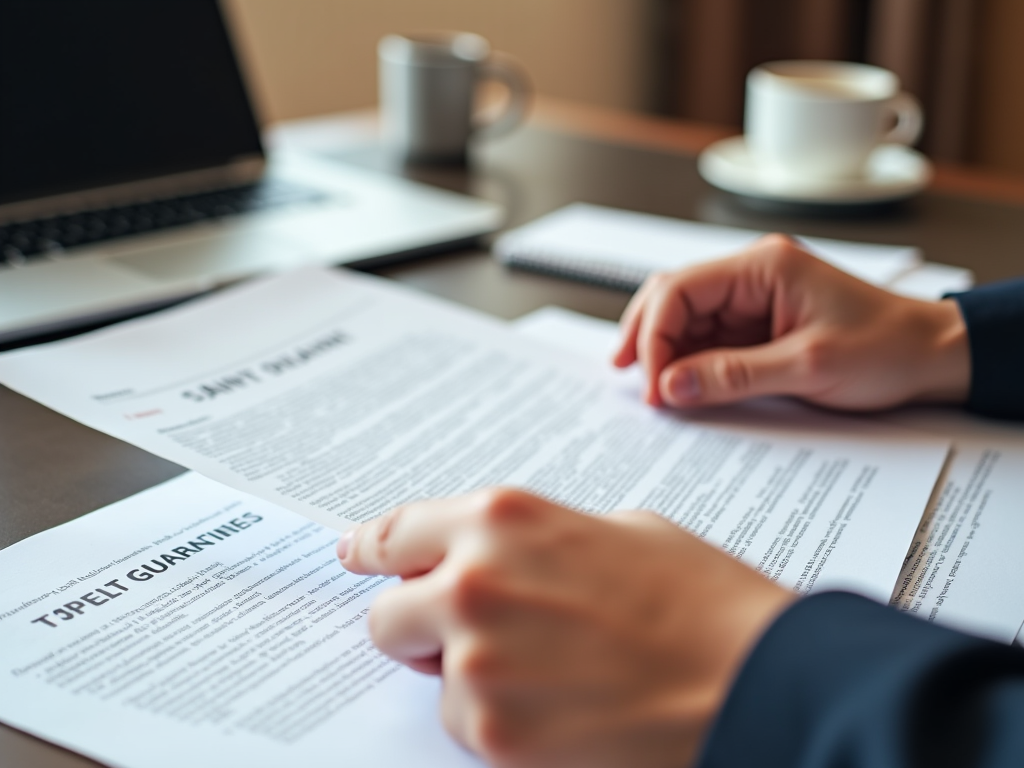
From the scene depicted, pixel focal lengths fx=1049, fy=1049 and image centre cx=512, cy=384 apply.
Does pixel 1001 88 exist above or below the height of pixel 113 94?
below

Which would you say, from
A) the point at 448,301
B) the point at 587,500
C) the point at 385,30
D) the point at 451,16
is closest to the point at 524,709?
the point at 587,500

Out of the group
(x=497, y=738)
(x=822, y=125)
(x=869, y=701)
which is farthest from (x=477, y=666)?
(x=822, y=125)

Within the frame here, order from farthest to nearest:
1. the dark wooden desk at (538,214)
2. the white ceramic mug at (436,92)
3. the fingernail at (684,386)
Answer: the white ceramic mug at (436,92) < the fingernail at (684,386) < the dark wooden desk at (538,214)

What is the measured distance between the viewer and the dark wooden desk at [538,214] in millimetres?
545

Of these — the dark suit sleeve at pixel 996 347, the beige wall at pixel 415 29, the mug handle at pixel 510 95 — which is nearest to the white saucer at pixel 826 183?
the mug handle at pixel 510 95

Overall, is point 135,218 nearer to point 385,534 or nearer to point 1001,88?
point 385,534

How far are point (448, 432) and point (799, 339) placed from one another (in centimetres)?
23

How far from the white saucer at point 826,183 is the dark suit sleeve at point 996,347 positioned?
0.38 m

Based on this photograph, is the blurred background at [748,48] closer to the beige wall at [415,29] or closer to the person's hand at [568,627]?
the beige wall at [415,29]

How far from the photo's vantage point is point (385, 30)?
6.54ft

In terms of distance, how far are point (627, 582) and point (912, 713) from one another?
0.10m

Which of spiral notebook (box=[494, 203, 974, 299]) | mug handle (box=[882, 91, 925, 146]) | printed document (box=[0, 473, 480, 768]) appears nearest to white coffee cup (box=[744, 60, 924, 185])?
mug handle (box=[882, 91, 925, 146])

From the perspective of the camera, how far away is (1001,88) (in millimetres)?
2459

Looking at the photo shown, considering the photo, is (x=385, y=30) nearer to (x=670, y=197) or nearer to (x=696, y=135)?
(x=696, y=135)
